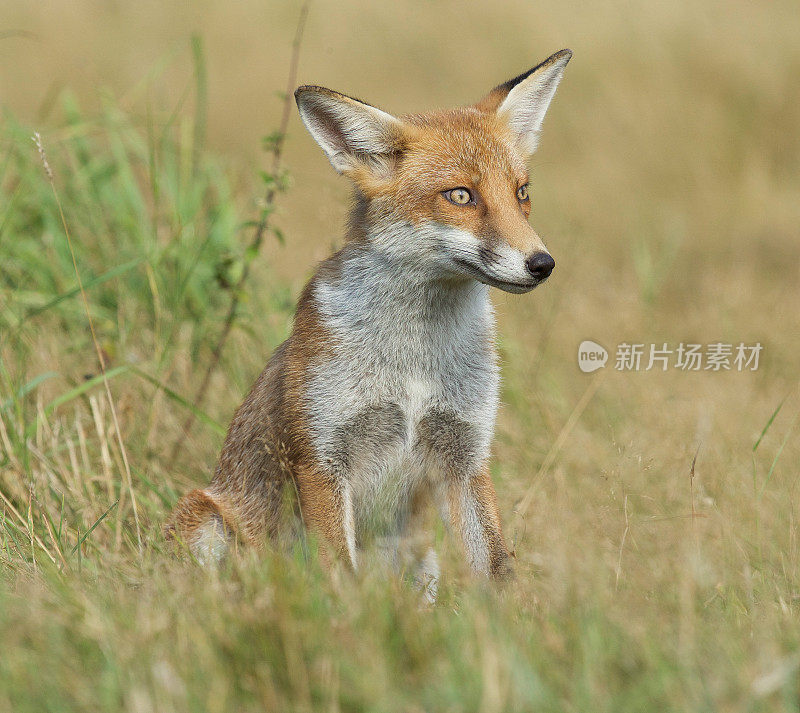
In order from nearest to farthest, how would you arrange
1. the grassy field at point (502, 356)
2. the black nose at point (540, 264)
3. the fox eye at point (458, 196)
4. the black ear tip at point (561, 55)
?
the grassy field at point (502, 356) < the black nose at point (540, 264) < the fox eye at point (458, 196) < the black ear tip at point (561, 55)

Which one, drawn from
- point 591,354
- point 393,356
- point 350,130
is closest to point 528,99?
point 350,130

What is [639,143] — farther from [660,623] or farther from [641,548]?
[660,623]

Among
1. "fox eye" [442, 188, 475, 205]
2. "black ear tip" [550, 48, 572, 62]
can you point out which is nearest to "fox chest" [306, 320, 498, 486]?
"fox eye" [442, 188, 475, 205]

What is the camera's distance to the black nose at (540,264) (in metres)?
3.58

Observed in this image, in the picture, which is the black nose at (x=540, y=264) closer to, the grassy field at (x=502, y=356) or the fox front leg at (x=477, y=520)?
the grassy field at (x=502, y=356)

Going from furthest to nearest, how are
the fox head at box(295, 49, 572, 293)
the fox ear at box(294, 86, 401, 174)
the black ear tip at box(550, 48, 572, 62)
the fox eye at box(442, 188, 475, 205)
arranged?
1. the black ear tip at box(550, 48, 572, 62)
2. the fox ear at box(294, 86, 401, 174)
3. the fox eye at box(442, 188, 475, 205)
4. the fox head at box(295, 49, 572, 293)

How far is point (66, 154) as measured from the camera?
7672 millimetres

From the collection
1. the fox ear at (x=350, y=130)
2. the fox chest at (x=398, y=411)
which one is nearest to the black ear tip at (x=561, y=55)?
the fox ear at (x=350, y=130)

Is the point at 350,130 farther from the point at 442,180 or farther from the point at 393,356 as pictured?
the point at 393,356

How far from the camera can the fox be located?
399cm

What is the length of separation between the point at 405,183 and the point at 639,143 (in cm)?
729

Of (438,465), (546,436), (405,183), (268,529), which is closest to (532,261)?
(405,183)

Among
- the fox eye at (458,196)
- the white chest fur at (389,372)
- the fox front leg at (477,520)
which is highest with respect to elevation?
the fox eye at (458,196)

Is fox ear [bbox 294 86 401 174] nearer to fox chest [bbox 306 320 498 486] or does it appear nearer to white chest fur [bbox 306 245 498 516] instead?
white chest fur [bbox 306 245 498 516]
